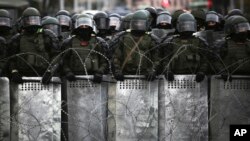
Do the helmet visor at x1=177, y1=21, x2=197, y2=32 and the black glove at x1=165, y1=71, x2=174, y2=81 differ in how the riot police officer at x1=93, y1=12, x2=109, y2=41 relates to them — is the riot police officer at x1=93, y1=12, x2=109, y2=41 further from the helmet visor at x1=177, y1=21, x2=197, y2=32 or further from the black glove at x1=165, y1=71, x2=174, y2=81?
the black glove at x1=165, y1=71, x2=174, y2=81

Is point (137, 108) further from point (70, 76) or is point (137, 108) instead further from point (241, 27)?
point (241, 27)

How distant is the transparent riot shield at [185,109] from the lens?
1072cm

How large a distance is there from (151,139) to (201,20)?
11.9 feet

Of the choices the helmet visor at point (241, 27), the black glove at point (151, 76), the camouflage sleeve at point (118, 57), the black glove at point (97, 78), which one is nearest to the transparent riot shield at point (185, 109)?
the black glove at point (151, 76)

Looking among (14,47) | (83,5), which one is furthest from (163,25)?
(83,5)

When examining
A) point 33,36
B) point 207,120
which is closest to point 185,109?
point 207,120

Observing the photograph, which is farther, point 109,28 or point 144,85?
point 109,28

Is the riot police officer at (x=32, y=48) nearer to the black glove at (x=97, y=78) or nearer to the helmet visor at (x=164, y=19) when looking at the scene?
the black glove at (x=97, y=78)

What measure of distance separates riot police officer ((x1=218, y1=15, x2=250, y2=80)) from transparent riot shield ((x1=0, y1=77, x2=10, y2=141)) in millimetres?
3152

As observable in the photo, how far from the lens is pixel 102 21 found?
14125mm

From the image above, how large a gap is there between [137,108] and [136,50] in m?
1.04

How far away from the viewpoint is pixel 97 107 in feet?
35.8

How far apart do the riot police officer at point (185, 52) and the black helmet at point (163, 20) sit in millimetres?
2256

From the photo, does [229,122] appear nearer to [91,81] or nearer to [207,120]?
[207,120]
